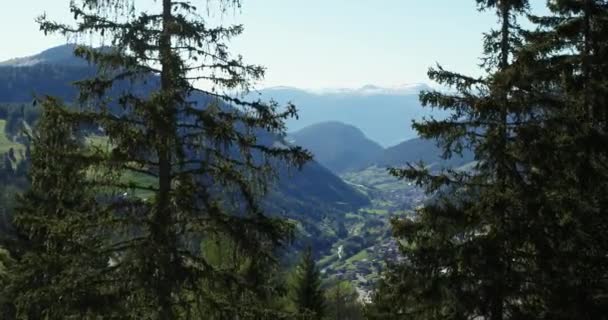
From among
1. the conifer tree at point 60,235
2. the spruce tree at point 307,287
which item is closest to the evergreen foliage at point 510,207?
the conifer tree at point 60,235

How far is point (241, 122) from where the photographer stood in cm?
1315

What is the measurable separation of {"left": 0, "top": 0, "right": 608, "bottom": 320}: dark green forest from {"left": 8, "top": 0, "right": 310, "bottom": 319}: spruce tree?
42 millimetres

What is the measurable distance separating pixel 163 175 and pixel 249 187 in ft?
6.08

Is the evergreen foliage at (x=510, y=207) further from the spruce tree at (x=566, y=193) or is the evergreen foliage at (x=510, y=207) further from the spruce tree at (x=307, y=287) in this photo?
the spruce tree at (x=307, y=287)

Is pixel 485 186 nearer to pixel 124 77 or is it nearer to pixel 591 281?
pixel 591 281

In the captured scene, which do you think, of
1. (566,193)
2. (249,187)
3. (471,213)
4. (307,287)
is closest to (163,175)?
(249,187)

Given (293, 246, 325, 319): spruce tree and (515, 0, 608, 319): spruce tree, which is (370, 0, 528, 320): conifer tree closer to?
(515, 0, 608, 319): spruce tree

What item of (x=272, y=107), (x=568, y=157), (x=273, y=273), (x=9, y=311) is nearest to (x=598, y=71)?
(x=568, y=157)

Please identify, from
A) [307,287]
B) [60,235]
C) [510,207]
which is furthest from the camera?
[307,287]

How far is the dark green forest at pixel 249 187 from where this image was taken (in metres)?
12.1

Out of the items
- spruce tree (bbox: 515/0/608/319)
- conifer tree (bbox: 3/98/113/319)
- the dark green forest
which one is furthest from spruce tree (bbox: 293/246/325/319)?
conifer tree (bbox: 3/98/113/319)

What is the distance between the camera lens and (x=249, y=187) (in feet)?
42.8

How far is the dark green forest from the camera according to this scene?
1212 cm

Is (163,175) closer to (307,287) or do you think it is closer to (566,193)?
(566,193)
